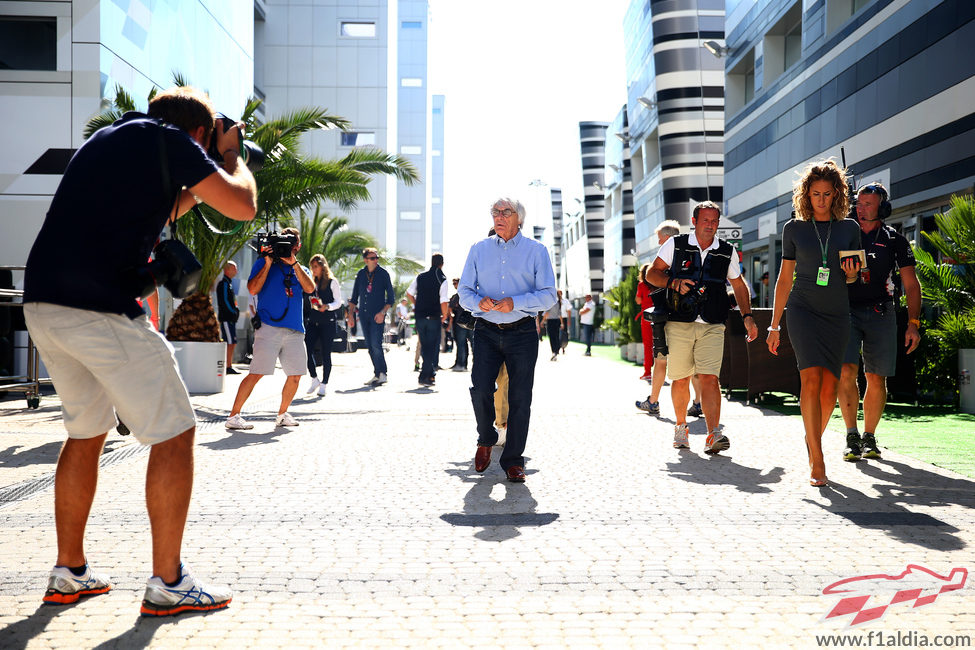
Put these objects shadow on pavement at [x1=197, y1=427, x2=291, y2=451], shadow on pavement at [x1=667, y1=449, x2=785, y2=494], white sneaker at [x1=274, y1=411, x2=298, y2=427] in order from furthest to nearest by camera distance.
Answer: white sneaker at [x1=274, y1=411, x2=298, y2=427] → shadow on pavement at [x1=197, y1=427, x2=291, y2=451] → shadow on pavement at [x1=667, y1=449, x2=785, y2=494]

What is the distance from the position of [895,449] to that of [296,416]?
588cm

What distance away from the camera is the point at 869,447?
689 centimetres

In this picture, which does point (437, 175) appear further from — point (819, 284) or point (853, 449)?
point (819, 284)

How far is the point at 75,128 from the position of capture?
631 inches

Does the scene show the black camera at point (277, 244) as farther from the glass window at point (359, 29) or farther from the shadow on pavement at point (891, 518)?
the glass window at point (359, 29)

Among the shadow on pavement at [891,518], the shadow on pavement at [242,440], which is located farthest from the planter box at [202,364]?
the shadow on pavement at [891,518]

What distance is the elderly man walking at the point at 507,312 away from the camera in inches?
242

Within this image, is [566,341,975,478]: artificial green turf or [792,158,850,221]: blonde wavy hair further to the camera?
[566,341,975,478]: artificial green turf

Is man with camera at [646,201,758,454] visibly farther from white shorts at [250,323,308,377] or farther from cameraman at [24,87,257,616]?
cameraman at [24,87,257,616]

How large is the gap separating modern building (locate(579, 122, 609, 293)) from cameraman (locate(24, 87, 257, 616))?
82.5m

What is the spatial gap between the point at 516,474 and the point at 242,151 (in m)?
3.08

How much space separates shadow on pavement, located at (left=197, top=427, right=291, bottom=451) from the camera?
7.66 m

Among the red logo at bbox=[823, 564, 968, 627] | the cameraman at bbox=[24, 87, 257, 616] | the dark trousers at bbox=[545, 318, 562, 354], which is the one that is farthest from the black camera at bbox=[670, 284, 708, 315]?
the dark trousers at bbox=[545, 318, 562, 354]

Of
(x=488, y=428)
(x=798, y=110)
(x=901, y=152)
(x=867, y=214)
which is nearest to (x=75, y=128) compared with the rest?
(x=488, y=428)
